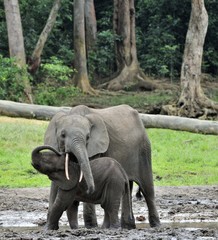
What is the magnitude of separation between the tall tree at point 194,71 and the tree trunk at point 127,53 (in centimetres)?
693

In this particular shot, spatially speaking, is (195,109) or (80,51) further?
(80,51)

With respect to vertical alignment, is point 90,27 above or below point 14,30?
above

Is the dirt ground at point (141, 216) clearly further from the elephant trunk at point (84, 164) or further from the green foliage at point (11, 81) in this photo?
the green foliage at point (11, 81)

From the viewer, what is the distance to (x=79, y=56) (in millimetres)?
30859

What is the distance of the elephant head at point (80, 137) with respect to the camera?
1012 cm

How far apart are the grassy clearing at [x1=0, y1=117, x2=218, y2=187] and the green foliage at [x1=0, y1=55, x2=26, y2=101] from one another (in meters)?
3.12

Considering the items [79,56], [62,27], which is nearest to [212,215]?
[79,56]

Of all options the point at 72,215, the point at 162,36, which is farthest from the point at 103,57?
the point at 72,215

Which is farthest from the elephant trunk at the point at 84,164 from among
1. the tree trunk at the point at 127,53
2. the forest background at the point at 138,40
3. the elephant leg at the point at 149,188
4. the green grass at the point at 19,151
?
the tree trunk at the point at 127,53

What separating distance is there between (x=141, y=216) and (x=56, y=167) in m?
2.86

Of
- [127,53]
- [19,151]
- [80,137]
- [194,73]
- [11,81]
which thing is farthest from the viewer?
[127,53]

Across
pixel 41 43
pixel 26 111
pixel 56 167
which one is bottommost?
pixel 26 111

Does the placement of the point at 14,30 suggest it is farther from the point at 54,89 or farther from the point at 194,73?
the point at 194,73

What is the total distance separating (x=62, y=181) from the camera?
→ 10.5 meters
